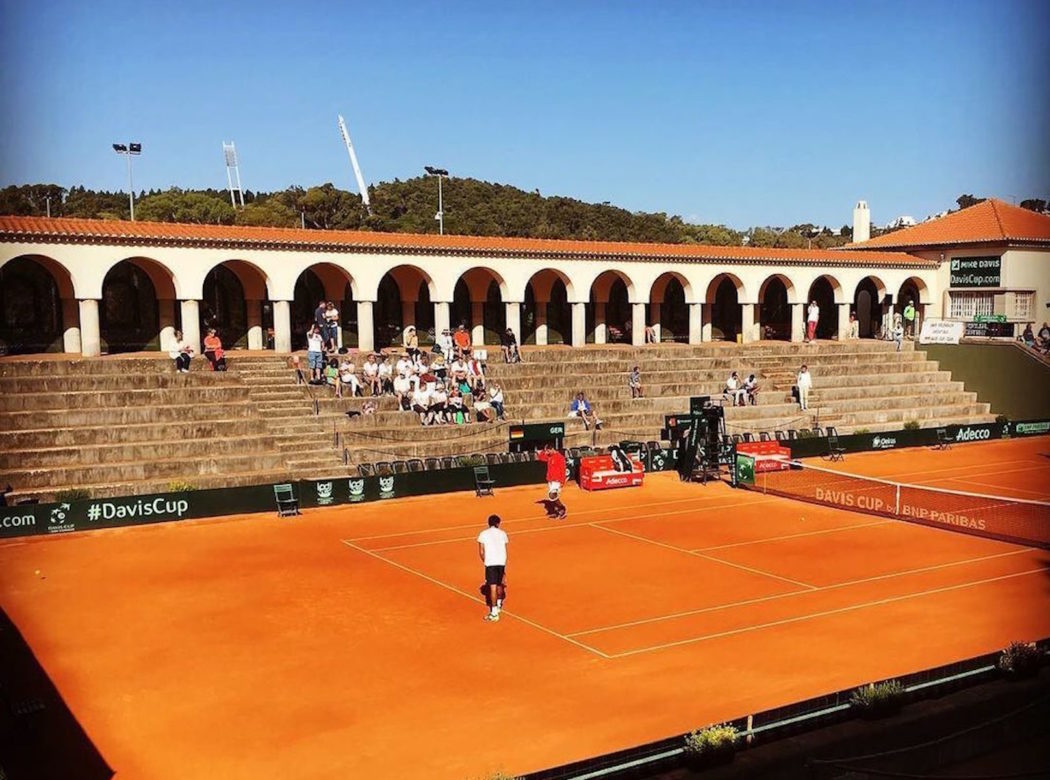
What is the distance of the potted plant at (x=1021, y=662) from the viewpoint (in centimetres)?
993

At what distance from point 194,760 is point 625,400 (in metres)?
25.9

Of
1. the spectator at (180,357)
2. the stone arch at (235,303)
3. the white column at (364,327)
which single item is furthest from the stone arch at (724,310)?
the spectator at (180,357)

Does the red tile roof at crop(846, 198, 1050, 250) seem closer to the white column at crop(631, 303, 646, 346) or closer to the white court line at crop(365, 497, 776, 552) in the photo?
the white column at crop(631, 303, 646, 346)

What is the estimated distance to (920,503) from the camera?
2503 cm

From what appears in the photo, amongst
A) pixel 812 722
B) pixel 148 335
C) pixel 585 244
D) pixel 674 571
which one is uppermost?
pixel 585 244

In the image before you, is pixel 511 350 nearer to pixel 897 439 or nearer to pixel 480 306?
pixel 480 306

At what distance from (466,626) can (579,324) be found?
27.7m

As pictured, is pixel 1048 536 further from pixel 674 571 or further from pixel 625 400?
pixel 625 400

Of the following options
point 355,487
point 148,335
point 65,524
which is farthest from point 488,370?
point 65,524

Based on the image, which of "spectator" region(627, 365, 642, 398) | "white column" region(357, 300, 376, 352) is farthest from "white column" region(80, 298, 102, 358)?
"spectator" region(627, 365, 642, 398)

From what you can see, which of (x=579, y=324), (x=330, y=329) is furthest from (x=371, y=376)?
(x=579, y=324)

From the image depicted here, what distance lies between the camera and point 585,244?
43.5 metres

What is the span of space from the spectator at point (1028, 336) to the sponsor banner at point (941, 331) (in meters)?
2.78

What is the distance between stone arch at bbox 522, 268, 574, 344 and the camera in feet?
145
